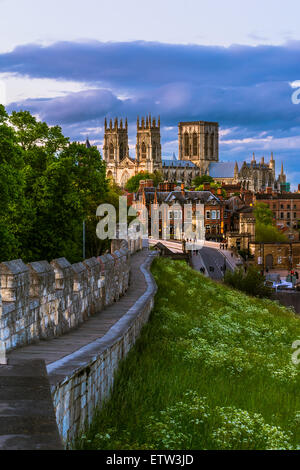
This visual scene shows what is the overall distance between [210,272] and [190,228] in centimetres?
3534

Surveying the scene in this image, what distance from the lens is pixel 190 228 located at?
104 meters

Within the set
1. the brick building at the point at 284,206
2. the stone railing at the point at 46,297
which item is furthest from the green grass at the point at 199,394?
the brick building at the point at 284,206

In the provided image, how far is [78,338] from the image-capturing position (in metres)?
11.0

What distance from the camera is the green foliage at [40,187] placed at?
83.8 feet

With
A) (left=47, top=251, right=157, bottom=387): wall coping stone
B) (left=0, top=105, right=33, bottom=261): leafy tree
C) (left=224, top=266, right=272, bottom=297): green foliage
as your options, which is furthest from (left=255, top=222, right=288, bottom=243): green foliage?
(left=47, top=251, right=157, bottom=387): wall coping stone

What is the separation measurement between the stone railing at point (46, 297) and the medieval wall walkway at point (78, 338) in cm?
14

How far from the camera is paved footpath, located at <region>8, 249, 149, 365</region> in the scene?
8648 millimetres

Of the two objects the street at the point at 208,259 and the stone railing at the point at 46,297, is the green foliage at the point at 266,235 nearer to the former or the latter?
the street at the point at 208,259

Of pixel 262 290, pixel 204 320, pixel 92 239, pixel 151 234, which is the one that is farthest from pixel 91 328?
pixel 151 234

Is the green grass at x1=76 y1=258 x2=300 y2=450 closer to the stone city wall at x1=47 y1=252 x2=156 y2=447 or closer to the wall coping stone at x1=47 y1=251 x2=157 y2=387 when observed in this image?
the stone city wall at x1=47 y1=252 x2=156 y2=447

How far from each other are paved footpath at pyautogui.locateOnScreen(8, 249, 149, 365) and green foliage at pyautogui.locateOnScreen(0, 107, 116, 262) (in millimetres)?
8360

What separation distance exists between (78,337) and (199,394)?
8.50 ft

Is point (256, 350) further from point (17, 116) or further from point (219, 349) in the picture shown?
point (17, 116)

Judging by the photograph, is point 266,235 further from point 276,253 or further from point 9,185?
point 9,185
